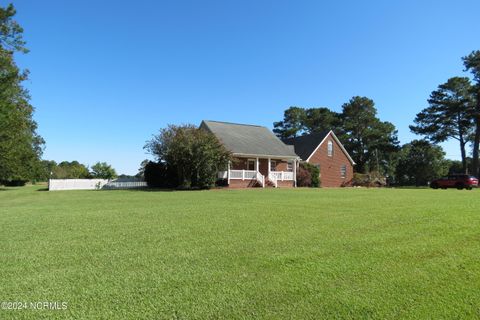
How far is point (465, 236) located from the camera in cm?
611

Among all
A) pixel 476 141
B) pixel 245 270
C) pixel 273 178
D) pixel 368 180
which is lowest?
pixel 245 270

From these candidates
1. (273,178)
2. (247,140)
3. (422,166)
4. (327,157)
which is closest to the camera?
→ (273,178)

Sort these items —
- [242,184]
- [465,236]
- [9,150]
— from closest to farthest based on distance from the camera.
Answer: [465,236] < [242,184] < [9,150]

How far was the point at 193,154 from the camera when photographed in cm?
2292

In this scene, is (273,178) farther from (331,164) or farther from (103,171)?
(103,171)

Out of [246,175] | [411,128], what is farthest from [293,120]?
[246,175]

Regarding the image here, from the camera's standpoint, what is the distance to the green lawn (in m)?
3.27

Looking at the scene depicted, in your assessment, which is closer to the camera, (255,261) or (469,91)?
(255,261)

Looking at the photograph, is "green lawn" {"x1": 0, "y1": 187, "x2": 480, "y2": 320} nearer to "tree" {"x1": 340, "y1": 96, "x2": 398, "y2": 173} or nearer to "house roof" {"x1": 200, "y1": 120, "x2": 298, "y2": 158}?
"house roof" {"x1": 200, "y1": 120, "x2": 298, "y2": 158}

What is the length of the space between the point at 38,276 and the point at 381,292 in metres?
4.02

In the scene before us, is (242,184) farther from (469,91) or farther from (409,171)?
(409,171)

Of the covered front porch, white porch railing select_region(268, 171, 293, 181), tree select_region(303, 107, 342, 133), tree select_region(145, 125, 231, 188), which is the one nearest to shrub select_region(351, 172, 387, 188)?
the covered front porch

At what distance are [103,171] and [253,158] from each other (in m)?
14.2

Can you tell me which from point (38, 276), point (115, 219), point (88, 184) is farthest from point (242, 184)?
point (38, 276)
